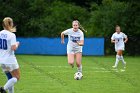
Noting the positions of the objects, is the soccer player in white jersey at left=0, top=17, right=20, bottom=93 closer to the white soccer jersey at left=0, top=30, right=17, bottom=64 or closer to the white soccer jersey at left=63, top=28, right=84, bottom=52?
the white soccer jersey at left=0, top=30, right=17, bottom=64

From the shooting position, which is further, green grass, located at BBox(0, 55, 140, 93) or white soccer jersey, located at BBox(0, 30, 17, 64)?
green grass, located at BBox(0, 55, 140, 93)

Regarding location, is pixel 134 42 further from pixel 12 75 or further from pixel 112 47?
pixel 12 75

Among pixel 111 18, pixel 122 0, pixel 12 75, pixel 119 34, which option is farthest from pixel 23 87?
pixel 122 0

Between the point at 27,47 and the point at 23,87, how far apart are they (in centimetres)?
2511

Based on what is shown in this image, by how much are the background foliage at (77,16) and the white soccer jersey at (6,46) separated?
93.0 ft

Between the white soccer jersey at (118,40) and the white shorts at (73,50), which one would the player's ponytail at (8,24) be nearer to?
the white shorts at (73,50)

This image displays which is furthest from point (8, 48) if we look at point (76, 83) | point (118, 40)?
point (118, 40)

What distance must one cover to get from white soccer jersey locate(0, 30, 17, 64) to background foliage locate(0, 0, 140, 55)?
28.3m

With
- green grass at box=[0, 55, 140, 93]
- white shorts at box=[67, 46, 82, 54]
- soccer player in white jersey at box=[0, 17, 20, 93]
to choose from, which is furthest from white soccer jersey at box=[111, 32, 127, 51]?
soccer player in white jersey at box=[0, 17, 20, 93]

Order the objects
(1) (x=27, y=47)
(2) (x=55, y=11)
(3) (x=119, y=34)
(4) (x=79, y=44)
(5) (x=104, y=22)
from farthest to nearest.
→ (2) (x=55, y=11)
(5) (x=104, y=22)
(1) (x=27, y=47)
(3) (x=119, y=34)
(4) (x=79, y=44)

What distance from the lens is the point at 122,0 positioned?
4466 centimetres

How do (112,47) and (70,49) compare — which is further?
(112,47)

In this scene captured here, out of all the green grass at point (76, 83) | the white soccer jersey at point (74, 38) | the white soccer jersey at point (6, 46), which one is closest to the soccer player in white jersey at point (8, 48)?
the white soccer jersey at point (6, 46)

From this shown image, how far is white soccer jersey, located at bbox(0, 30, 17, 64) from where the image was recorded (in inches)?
454
